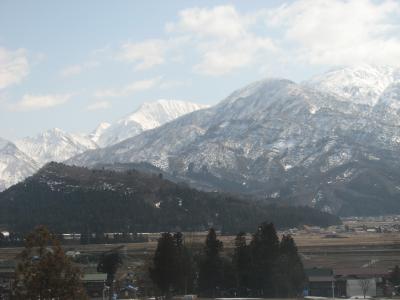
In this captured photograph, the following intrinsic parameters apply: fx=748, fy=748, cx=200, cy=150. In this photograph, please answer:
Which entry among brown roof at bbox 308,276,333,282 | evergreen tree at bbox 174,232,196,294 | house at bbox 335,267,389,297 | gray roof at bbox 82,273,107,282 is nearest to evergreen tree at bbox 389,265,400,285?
house at bbox 335,267,389,297

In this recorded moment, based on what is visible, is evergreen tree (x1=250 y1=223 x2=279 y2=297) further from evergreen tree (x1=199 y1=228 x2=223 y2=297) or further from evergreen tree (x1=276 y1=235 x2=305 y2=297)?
evergreen tree (x1=199 y1=228 x2=223 y2=297)

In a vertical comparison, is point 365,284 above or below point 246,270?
below

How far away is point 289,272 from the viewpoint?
14625 cm

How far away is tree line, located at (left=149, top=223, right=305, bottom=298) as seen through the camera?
146000 mm

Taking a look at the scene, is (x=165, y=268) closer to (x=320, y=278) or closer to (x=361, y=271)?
(x=320, y=278)

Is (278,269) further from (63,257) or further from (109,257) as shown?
(63,257)

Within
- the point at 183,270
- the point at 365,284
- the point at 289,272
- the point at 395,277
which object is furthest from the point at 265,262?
the point at 395,277

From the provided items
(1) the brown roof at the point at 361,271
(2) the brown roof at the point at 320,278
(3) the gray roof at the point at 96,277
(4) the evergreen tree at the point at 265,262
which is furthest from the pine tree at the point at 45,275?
(1) the brown roof at the point at 361,271

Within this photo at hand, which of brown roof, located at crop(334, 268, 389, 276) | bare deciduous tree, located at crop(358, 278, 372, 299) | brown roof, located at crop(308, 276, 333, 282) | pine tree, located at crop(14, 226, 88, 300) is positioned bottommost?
bare deciduous tree, located at crop(358, 278, 372, 299)

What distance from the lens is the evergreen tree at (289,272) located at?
14538 cm

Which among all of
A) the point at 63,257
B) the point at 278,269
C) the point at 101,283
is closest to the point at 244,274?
the point at 278,269

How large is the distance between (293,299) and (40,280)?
240 ft

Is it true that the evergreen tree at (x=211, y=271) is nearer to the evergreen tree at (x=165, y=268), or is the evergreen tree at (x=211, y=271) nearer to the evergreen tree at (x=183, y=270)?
the evergreen tree at (x=183, y=270)

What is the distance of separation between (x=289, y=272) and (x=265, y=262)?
17.0 feet
